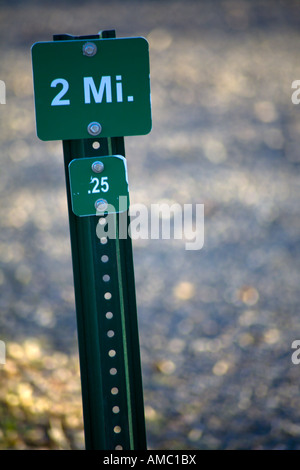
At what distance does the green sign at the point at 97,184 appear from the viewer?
153 centimetres

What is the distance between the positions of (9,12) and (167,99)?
126 inches

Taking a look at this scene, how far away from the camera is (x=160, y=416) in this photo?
3.34m

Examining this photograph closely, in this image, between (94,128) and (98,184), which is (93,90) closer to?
(94,128)

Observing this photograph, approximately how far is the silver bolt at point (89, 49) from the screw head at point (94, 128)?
0.59 ft

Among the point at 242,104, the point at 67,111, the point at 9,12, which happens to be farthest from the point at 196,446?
the point at 9,12

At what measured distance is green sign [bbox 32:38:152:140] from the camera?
58.5 inches

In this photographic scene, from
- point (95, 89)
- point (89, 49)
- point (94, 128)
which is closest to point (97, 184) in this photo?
Answer: point (94, 128)

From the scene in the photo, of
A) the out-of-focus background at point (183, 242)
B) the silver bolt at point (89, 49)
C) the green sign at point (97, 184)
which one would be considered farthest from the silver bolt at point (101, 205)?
the out-of-focus background at point (183, 242)

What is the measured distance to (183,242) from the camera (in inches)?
203

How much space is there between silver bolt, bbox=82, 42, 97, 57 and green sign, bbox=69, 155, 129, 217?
0.28 metres

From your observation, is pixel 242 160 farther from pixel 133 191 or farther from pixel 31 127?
pixel 31 127

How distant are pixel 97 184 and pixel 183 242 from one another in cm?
365

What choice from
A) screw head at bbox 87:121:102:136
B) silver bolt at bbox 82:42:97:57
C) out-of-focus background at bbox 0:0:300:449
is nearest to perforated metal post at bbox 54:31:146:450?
screw head at bbox 87:121:102:136

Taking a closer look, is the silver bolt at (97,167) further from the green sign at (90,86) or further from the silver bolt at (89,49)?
the silver bolt at (89,49)
